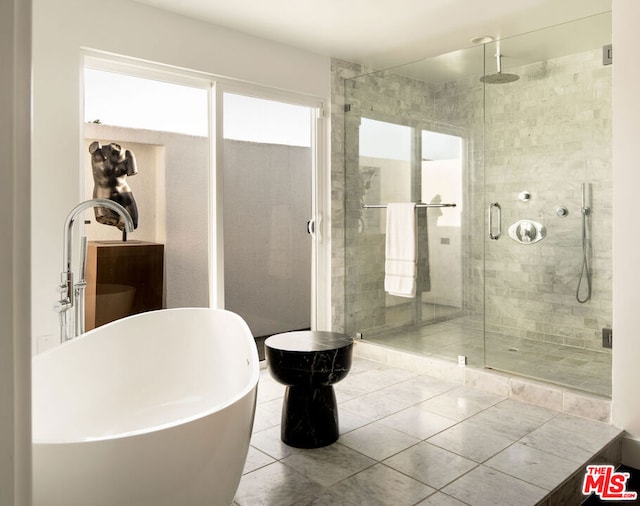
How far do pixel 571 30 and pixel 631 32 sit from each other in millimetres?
382

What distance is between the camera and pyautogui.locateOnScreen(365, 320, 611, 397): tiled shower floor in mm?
2869

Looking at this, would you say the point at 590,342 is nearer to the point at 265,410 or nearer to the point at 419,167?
the point at 419,167

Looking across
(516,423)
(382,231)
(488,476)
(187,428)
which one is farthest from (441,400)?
(187,428)

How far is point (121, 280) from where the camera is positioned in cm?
311

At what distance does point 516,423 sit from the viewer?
2738 millimetres

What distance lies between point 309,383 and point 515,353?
1515 mm

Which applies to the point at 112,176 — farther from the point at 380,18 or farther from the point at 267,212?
the point at 380,18

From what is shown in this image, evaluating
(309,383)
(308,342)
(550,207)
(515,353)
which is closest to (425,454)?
(309,383)

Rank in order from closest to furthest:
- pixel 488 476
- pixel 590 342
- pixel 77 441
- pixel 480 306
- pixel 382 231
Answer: pixel 77 441 < pixel 488 476 < pixel 590 342 < pixel 480 306 < pixel 382 231

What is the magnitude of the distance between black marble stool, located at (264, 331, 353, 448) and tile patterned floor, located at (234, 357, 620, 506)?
2.8 inches

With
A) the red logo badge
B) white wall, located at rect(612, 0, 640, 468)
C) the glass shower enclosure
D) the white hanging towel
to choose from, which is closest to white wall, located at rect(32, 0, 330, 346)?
the glass shower enclosure

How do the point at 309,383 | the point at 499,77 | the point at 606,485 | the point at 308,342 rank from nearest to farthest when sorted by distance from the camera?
the point at 606,485 < the point at 309,383 < the point at 308,342 < the point at 499,77
